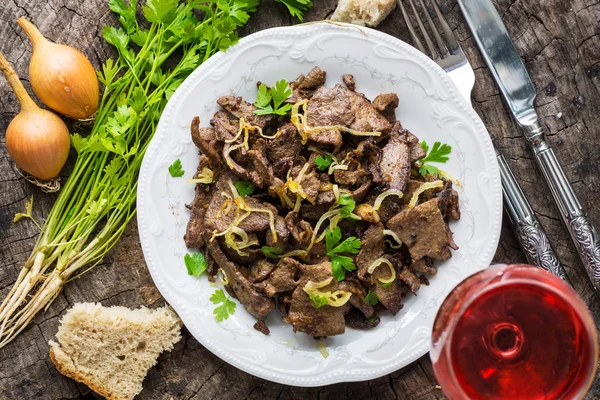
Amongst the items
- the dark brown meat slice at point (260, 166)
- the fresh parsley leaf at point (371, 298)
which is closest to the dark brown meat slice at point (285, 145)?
the dark brown meat slice at point (260, 166)

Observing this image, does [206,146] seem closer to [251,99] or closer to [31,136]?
[251,99]

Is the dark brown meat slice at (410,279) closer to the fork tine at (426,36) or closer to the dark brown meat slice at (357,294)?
the dark brown meat slice at (357,294)

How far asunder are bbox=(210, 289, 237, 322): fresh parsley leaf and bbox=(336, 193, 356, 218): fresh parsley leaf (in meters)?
0.84

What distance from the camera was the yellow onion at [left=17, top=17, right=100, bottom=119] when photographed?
3574 millimetres

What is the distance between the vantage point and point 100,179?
3.81 meters

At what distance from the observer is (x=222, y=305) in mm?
3594

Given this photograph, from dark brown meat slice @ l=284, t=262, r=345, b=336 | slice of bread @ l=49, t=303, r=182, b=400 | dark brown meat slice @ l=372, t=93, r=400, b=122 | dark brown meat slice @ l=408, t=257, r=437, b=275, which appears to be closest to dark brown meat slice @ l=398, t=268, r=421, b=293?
dark brown meat slice @ l=408, t=257, r=437, b=275

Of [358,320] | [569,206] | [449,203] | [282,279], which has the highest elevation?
[282,279]

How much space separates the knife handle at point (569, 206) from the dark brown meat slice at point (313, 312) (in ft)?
4.86

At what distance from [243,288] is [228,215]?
0.42 m

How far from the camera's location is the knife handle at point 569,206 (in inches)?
147

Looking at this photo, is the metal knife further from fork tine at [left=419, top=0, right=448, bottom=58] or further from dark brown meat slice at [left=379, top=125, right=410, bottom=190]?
dark brown meat slice at [left=379, top=125, right=410, bottom=190]

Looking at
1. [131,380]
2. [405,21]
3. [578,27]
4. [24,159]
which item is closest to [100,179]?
[24,159]

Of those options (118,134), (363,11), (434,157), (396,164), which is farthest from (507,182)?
(118,134)
